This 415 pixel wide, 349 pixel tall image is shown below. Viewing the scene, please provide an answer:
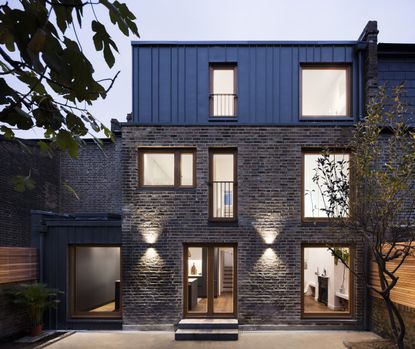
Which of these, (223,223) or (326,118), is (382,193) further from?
(223,223)

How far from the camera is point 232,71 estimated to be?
389 inches

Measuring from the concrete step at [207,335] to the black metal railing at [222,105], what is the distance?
548 centimetres

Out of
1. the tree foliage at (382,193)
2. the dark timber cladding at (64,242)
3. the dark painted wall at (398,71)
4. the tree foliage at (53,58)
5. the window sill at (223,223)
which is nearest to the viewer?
the tree foliage at (53,58)

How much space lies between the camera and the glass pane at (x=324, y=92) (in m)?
9.80

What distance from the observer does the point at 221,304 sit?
377 inches

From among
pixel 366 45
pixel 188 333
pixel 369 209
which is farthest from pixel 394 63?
pixel 188 333

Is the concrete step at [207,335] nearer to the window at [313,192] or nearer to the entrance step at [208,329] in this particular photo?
the entrance step at [208,329]

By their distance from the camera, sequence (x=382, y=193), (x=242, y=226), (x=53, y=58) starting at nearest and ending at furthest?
(x=53, y=58)
(x=382, y=193)
(x=242, y=226)

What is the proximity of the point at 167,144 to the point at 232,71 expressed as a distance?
8.77 ft

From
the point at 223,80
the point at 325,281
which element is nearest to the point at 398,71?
the point at 223,80

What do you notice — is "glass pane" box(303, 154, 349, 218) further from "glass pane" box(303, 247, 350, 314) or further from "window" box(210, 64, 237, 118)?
"window" box(210, 64, 237, 118)

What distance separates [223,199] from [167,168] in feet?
5.61

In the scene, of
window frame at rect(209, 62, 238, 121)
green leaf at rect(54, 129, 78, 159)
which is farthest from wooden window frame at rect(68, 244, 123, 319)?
green leaf at rect(54, 129, 78, 159)

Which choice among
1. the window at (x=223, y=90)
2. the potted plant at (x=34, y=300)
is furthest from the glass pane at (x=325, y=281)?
the potted plant at (x=34, y=300)
